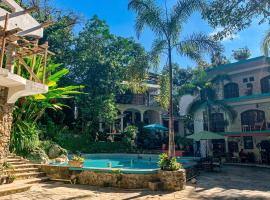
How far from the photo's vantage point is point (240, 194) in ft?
32.1

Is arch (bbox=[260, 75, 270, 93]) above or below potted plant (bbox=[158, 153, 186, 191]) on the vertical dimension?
above

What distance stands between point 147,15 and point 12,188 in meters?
10.7

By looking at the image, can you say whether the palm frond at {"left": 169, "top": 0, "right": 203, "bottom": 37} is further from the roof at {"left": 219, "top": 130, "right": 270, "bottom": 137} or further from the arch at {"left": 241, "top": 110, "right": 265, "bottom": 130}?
the arch at {"left": 241, "top": 110, "right": 265, "bottom": 130}

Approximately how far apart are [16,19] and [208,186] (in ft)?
35.7

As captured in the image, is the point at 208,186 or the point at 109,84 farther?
the point at 109,84

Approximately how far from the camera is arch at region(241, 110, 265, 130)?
2455 cm

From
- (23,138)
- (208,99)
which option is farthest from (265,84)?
(23,138)

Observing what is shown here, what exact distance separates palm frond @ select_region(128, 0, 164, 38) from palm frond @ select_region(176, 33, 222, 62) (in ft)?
4.83

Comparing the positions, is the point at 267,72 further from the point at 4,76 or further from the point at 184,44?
the point at 4,76

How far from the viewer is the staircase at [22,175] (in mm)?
9570

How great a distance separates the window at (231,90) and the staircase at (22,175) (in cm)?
2231

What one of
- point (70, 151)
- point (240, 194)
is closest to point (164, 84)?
point (240, 194)

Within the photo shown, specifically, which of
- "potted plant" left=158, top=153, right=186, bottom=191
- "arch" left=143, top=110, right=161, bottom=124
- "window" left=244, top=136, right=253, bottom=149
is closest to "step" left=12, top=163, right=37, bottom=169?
"potted plant" left=158, top=153, right=186, bottom=191

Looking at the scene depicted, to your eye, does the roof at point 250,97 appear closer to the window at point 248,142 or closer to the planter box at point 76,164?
the window at point 248,142
